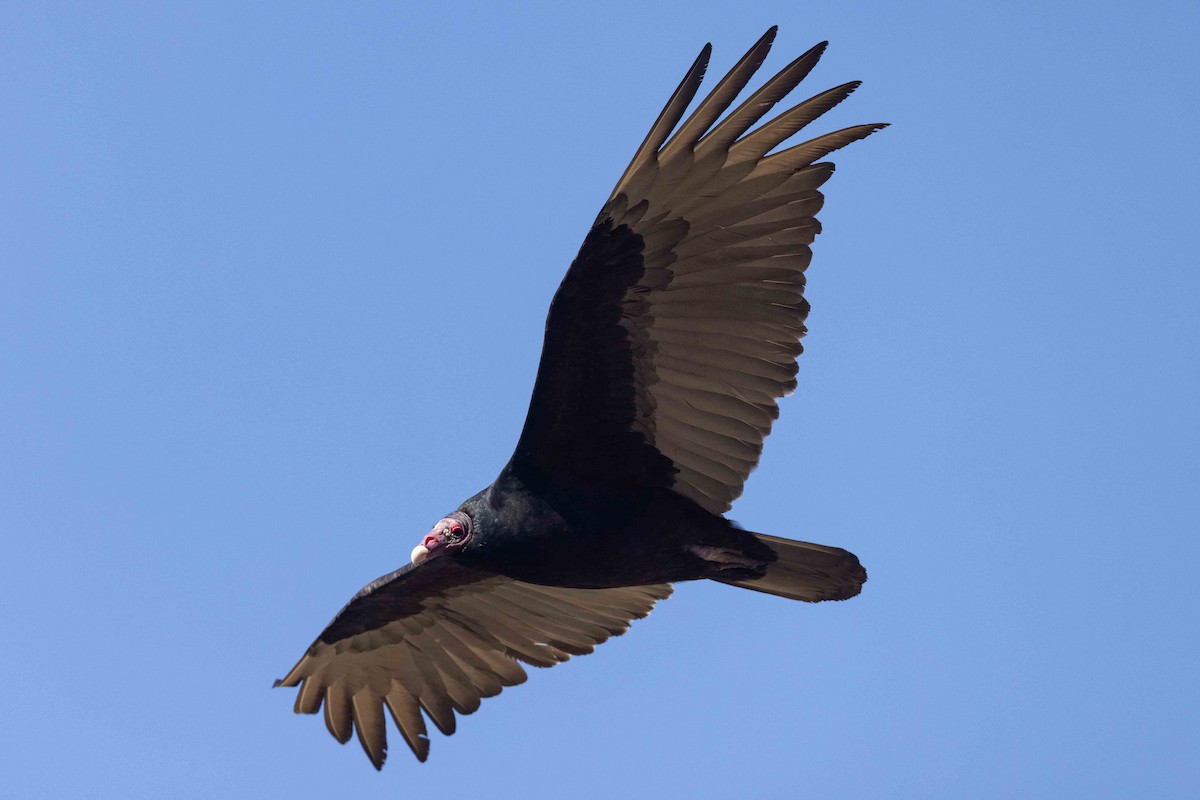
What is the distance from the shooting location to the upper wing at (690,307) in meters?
6.16

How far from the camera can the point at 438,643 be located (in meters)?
7.97

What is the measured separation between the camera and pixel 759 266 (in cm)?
635

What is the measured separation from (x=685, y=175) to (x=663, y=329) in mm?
669

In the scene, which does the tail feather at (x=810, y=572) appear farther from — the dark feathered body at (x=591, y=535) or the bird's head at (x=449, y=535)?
the bird's head at (x=449, y=535)

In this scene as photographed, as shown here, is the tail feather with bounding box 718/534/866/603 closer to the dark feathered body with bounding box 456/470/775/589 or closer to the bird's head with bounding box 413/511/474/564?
the dark feathered body with bounding box 456/470/775/589

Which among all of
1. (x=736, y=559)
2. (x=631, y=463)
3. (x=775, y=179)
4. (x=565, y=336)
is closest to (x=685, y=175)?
(x=775, y=179)

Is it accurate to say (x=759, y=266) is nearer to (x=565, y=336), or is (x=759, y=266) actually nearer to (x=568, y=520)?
(x=565, y=336)

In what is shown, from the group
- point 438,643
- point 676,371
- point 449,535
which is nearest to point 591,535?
point 449,535

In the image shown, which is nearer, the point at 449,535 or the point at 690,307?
the point at 690,307

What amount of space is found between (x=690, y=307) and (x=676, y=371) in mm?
295

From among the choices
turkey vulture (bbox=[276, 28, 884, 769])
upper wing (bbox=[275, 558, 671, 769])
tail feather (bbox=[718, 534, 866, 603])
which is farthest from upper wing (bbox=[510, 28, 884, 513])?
upper wing (bbox=[275, 558, 671, 769])

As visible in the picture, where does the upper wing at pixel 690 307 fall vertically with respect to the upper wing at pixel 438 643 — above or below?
above

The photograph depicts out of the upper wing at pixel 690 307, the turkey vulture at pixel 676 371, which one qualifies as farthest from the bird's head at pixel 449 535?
the upper wing at pixel 690 307

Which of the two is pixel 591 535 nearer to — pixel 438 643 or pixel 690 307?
pixel 690 307
